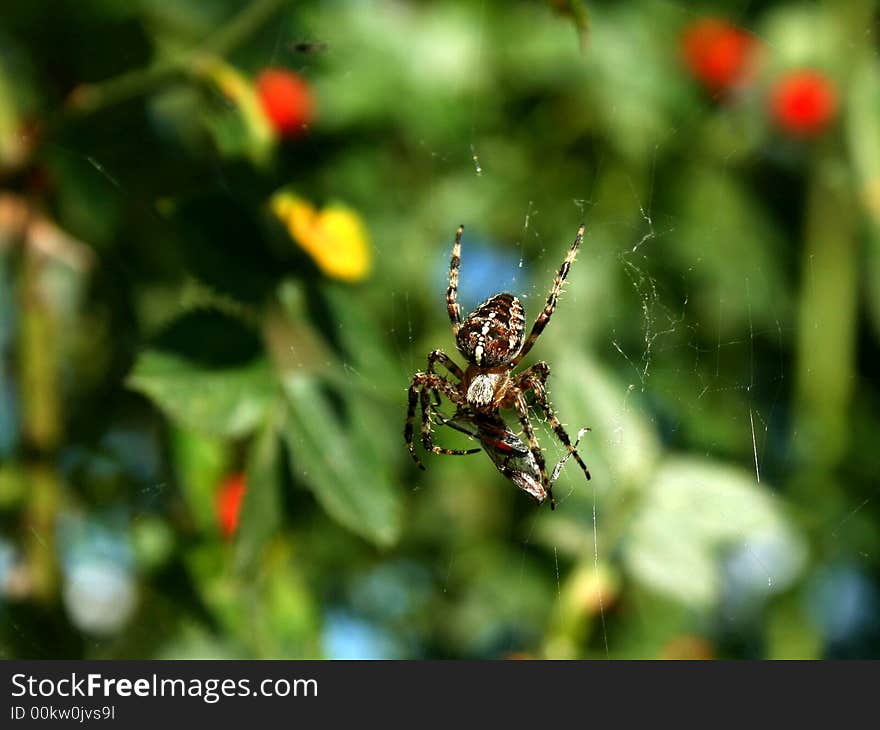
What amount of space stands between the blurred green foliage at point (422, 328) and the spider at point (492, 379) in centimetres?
6

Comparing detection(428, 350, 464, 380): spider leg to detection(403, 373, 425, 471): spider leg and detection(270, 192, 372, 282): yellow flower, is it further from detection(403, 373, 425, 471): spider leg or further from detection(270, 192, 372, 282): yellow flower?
detection(270, 192, 372, 282): yellow flower

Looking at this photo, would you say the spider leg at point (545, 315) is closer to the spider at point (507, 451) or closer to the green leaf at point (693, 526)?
the spider at point (507, 451)

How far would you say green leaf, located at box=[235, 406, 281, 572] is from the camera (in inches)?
46.4

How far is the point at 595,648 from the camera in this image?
5.14ft

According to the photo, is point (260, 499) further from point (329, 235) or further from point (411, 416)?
point (411, 416)

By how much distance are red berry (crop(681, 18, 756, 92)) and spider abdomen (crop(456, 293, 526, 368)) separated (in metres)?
0.84

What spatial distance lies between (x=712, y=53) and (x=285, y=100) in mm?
1053

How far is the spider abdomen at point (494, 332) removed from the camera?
65.7 inches

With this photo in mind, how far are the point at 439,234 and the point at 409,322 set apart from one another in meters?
0.21

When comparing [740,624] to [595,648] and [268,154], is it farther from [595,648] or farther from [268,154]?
[268,154]

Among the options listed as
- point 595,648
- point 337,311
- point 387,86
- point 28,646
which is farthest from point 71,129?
point 595,648

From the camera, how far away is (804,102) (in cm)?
222

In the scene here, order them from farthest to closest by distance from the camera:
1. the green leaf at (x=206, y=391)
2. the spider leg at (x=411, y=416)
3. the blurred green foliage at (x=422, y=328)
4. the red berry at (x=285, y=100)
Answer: the spider leg at (x=411, y=416) → the red berry at (x=285, y=100) → the blurred green foliage at (x=422, y=328) → the green leaf at (x=206, y=391)

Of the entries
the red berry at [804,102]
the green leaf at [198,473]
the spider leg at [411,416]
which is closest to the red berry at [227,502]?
the green leaf at [198,473]
